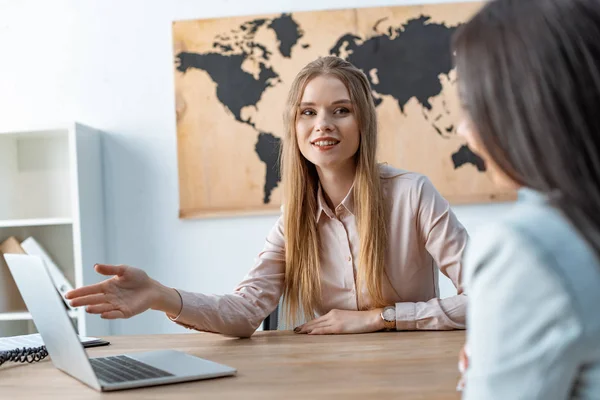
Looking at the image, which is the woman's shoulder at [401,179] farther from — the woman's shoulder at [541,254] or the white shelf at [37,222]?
the white shelf at [37,222]

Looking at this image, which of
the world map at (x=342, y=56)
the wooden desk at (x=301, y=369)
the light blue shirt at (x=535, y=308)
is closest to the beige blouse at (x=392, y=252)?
the wooden desk at (x=301, y=369)

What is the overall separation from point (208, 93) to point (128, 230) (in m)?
0.79

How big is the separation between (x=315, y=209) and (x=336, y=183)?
94mm

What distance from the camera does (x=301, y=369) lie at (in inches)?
50.0

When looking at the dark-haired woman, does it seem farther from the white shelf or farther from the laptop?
the white shelf

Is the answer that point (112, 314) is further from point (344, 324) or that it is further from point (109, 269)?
point (344, 324)

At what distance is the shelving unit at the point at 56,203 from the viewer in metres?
3.29

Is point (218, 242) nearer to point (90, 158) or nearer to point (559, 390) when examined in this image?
point (90, 158)

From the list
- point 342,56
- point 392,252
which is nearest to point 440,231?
point 392,252

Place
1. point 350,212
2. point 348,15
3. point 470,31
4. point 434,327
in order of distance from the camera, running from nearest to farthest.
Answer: point 470,31
point 434,327
point 350,212
point 348,15

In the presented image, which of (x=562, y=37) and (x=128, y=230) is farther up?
(x=562, y=37)

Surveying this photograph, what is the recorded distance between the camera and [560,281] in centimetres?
60

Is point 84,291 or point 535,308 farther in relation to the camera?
point 84,291

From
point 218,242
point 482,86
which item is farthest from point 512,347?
point 218,242
